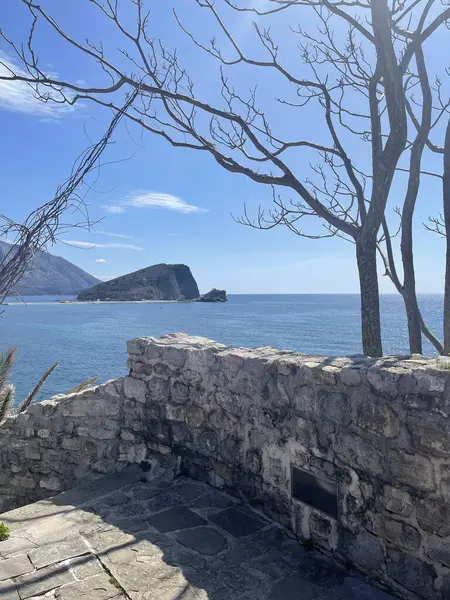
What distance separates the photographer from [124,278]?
14325cm

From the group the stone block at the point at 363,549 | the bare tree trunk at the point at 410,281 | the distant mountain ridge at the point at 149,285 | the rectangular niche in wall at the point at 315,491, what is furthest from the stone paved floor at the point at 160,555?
the distant mountain ridge at the point at 149,285

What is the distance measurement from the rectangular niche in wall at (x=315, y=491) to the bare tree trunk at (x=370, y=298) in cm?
276

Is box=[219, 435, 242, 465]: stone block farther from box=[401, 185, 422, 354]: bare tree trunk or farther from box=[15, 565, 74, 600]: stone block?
box=[401, 185, 422, 354]: bare tree trunk

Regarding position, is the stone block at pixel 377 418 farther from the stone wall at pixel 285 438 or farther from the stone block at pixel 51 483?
the stone block at pixel 51 483

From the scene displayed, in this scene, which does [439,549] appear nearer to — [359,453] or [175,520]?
[359,453]

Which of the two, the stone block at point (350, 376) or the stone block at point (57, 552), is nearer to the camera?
the stone block at point (350, 376)

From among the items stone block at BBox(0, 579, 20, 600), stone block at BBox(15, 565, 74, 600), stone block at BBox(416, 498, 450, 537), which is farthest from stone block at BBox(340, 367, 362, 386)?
stone block at BBox(0, 579, 20, 600)

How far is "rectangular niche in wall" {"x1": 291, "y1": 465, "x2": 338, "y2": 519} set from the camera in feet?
10.3

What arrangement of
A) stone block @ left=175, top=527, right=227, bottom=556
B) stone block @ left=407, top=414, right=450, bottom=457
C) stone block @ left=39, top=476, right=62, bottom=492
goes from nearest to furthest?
stone block @ left=407, top=414, right=450, bottom=457, stone block @ left=175, top=527, right=227, bottom=556, stone block @ left=39, top=476, right=62, bottom=492

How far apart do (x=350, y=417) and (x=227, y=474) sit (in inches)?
61.2

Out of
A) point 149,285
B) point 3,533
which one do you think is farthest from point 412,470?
point 149,285

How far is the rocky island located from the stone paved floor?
133389 mm

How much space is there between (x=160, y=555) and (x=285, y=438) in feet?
3.89

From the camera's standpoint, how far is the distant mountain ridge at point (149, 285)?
137250 mm
